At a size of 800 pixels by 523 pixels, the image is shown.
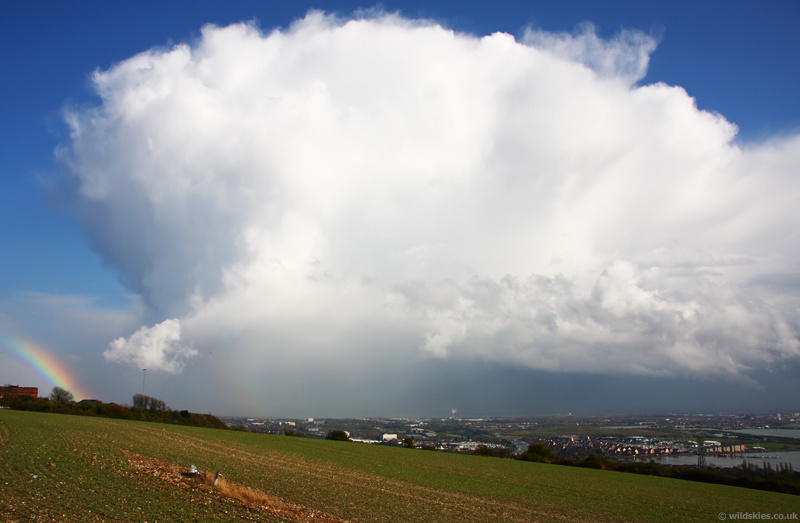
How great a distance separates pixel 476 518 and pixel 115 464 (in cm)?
2049

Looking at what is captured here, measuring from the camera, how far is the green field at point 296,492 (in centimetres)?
1574

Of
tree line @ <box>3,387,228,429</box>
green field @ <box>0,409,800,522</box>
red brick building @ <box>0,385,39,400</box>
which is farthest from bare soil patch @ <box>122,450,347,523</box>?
red brick building @ <box>0,385,39,400</box>

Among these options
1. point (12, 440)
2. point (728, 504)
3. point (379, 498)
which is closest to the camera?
point (379, 498)

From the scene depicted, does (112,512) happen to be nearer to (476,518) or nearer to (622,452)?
(476,518)

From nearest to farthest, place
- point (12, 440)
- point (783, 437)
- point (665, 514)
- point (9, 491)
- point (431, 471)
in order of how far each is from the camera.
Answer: point (9, 491)
point (665, 514)
point (12, 440)
point (431, 471)
point (783, 437)

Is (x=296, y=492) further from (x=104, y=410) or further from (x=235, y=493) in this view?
(x=104, y=410)

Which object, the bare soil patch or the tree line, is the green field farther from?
the tree line

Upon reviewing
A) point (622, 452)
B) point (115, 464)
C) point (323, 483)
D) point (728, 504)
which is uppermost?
point (115, 464)

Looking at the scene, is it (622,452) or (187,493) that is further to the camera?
(622,452)

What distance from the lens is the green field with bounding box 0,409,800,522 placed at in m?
15.7

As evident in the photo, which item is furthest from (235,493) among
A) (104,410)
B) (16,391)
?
(16,391)

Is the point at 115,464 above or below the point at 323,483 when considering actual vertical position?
above

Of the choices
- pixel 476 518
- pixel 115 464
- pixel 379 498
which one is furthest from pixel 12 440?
pixel 476 518

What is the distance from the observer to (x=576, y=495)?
31797 mm
